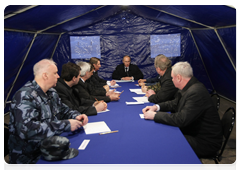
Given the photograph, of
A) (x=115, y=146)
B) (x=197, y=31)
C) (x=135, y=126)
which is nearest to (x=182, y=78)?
(x=135, y=126)

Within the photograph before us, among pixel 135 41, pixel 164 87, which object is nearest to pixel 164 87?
pixel 164 87

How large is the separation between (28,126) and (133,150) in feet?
2.51

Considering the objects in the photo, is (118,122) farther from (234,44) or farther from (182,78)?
(234,44)

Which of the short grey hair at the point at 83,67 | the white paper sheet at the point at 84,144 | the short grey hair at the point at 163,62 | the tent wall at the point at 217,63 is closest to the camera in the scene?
the white paper sheet at the point at 84,144

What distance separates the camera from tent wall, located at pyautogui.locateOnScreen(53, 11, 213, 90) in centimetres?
619

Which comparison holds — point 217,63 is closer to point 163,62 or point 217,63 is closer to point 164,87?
point 163,62

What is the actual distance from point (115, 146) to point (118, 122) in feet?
1.65

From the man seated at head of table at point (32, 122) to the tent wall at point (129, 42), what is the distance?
4.73 metres

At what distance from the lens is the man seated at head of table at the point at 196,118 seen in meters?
1.78

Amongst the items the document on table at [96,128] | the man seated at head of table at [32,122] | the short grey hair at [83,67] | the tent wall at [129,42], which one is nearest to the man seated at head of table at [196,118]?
the document on table at [96,128]

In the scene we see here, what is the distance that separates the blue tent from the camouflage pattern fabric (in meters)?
2.66

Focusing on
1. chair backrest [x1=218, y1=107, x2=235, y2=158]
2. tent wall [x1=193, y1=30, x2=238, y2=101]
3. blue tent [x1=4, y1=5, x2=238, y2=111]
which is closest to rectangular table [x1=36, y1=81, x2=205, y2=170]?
chair backrest [x1=218, y1=107, x2=235, y2=158]

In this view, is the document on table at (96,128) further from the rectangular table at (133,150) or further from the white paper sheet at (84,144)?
the white paper sheet at (84,144)

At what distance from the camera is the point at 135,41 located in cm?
629
